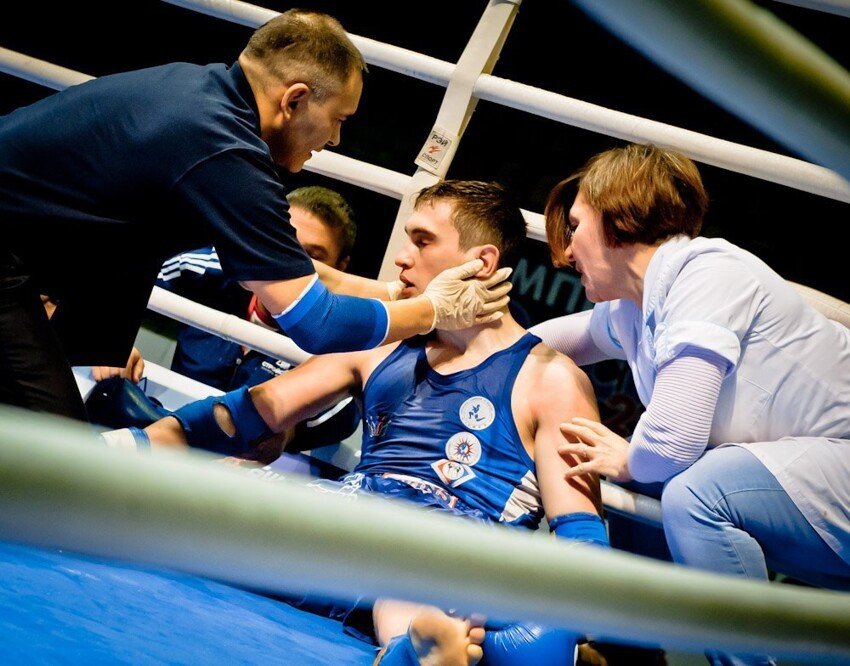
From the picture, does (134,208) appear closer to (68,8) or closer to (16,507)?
(16,507)

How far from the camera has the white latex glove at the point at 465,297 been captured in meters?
1.55

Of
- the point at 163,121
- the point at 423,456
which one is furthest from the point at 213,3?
the point at 423,456

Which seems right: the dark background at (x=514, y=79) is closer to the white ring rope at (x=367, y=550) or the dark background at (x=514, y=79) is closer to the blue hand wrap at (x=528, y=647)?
the blue hand wrap at (x=528, y=647)

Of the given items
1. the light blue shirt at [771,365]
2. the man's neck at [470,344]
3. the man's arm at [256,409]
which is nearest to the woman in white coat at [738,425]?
the light blue shirt at [771,365]

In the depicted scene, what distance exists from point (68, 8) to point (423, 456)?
2.63m

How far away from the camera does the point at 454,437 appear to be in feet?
5.08

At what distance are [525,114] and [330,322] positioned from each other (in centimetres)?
174

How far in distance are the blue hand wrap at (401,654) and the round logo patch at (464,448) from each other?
46 cm

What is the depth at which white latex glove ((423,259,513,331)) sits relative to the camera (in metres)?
1.55

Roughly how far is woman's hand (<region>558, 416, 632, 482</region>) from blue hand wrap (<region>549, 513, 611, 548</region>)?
73 millimetres

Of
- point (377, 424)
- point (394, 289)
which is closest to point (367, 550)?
point (377, 424)

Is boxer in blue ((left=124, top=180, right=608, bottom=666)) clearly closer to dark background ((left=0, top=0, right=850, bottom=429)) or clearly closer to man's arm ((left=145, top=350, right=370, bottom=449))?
man's arm ((left=145, top=350, right=370, bottom=449))

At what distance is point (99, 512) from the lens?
26 centimetres

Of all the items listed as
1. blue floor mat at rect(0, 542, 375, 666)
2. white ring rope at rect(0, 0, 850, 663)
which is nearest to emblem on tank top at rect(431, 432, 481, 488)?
blue floor mat at rect(0, 542, 375, 666)
